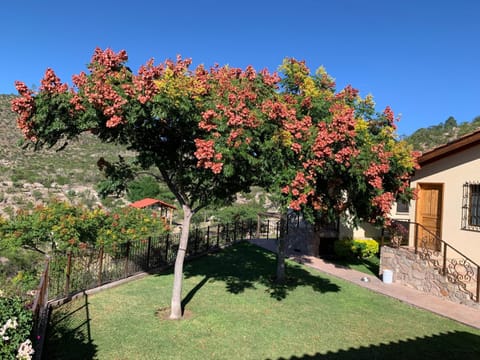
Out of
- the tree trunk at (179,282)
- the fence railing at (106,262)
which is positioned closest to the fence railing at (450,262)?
the tree trunk at (179,282)

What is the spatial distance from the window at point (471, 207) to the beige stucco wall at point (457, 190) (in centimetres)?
12

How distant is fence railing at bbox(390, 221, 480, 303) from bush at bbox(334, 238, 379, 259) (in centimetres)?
427

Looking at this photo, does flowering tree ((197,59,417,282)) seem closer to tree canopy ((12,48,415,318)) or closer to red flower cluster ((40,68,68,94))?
tree canopy ((12,48,415,318))

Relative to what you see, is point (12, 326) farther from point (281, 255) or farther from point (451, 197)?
point (451, 197)

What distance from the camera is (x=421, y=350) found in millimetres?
7078

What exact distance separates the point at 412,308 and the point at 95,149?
37.0 meters

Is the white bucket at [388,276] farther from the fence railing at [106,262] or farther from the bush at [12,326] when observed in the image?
the bush at [12,326]

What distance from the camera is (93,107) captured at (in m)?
6.70

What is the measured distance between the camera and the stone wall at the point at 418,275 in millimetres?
10000

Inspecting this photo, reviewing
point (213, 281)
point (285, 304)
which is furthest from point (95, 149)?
point (285, 304)

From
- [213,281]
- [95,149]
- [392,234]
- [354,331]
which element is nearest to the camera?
[354,331]

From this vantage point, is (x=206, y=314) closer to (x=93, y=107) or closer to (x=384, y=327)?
(x=384, y=327)

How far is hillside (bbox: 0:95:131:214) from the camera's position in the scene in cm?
2658

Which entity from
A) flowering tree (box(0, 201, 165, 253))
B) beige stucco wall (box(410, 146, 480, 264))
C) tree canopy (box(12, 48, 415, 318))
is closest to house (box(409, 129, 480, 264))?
beige stucco wall (box(410, 146, 480, 264))
